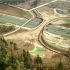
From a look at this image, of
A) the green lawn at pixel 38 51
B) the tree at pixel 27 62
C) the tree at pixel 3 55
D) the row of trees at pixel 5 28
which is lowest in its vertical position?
the row of trees at pixel 5 28

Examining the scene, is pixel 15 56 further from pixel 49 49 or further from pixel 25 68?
pixel 49 49

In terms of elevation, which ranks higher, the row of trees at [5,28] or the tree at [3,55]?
the tree at [3,55]

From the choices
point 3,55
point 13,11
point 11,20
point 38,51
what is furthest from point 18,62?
point 13,11

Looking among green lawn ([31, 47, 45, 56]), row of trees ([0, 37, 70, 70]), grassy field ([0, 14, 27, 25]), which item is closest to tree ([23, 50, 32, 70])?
row of trees ([0, 37, 70, 70])

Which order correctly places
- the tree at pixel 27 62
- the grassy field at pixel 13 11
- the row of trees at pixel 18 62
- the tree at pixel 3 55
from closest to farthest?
the row of trees at pixel 18 62 < the tree at pixel 3 55 < the tree at pixel 27 62 < the grassy field at pixel 13 11

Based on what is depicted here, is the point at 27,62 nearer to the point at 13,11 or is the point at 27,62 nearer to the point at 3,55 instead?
the point at 3,55

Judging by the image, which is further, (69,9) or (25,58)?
(69,9)


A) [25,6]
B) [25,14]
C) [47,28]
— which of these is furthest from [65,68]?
[25,6]

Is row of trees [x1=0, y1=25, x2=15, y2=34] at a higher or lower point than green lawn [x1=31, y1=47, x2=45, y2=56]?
lower

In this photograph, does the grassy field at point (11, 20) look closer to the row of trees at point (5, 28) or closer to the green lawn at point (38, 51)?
the row of trees at point (5, 28)

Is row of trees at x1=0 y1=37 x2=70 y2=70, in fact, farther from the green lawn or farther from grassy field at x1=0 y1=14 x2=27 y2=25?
grassy field at x1=0 y1=14 x2=27 y2=25

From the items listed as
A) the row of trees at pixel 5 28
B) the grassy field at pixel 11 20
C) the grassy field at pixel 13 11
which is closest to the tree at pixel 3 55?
the row of trees at pixel 5 28
